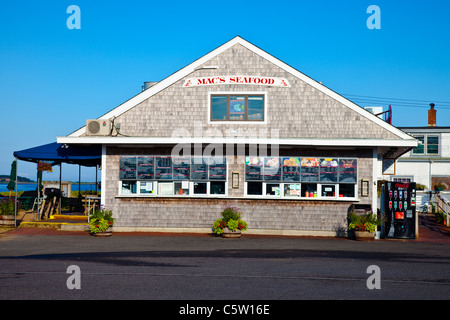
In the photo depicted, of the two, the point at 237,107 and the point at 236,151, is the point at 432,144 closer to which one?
the point at 237,107

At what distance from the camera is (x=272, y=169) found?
61.4 ft

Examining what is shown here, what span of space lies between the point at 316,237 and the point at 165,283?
10129 mm

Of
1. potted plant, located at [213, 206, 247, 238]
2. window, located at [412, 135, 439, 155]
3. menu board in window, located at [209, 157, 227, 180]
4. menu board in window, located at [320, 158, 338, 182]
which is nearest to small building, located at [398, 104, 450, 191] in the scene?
window, located at [412, 135, 439, 155]

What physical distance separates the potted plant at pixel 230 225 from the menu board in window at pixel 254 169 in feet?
5.34

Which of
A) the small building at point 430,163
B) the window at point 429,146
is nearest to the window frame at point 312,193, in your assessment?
the small building at point 430,163

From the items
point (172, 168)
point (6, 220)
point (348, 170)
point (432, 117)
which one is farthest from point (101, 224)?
point (432, 117)

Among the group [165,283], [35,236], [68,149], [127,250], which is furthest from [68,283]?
[68,149]

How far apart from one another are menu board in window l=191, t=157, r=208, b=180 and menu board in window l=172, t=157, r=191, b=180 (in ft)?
0.60

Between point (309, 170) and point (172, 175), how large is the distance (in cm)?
496

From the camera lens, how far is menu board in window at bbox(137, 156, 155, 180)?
19094 mm

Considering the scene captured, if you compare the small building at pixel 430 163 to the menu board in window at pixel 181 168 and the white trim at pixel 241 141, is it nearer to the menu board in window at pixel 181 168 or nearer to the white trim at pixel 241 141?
the white trim at pixel 241 141

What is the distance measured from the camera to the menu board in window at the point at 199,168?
62.0 feet
